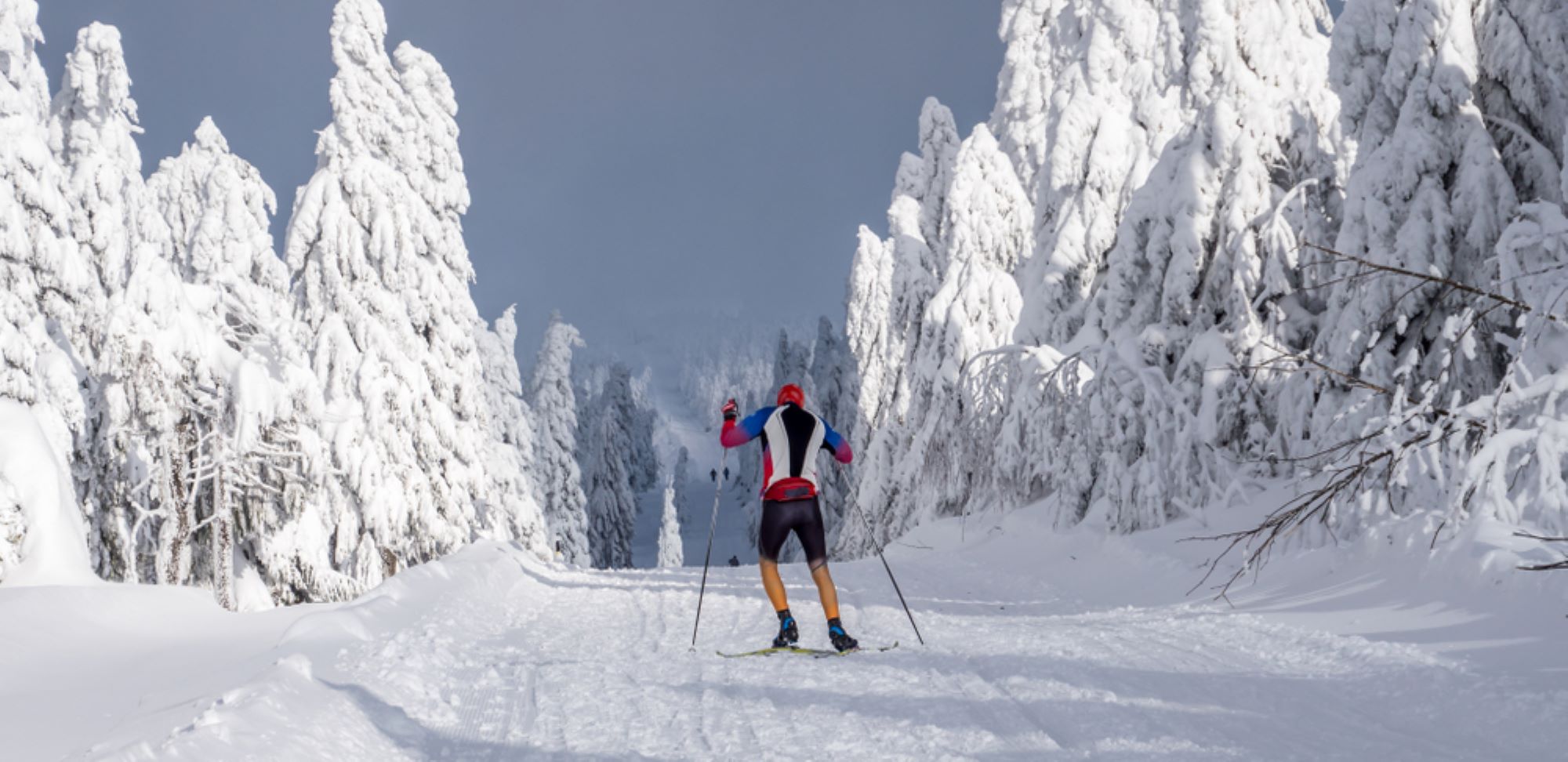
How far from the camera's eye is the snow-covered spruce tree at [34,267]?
568 inches

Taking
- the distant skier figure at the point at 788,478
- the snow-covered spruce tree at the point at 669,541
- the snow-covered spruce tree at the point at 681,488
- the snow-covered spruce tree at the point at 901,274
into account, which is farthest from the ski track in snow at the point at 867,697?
the snow-covered spruce tree at the point at 681,488

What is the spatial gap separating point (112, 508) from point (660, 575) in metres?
10.4

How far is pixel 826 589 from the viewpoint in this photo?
6.80 m

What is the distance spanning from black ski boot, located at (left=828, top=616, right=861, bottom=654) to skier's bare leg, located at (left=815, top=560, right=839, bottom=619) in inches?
1.8

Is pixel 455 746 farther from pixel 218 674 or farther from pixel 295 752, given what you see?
pixel 218 674

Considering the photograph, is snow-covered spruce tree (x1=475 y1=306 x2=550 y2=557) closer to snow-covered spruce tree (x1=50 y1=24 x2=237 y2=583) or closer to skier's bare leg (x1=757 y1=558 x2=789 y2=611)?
snow-covered spruce tree (x1=50 y1=24 x2=237 y2=583)

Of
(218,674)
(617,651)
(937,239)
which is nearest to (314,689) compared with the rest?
(218,674)

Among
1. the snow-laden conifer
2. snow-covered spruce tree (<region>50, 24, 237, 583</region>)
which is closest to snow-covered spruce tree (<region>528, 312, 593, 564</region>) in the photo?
snow-covered spruce tree (<region>50, 24, 237, 583</region>)

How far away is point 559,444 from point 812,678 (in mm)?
41927

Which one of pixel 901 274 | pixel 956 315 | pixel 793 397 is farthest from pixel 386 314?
pixel 901 274

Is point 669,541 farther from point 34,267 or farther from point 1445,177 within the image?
point 1445,177

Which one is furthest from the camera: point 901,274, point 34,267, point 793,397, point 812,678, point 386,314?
point 901,274

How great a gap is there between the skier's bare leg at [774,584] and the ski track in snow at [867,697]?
1.40 feet

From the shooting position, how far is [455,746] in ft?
14.0
